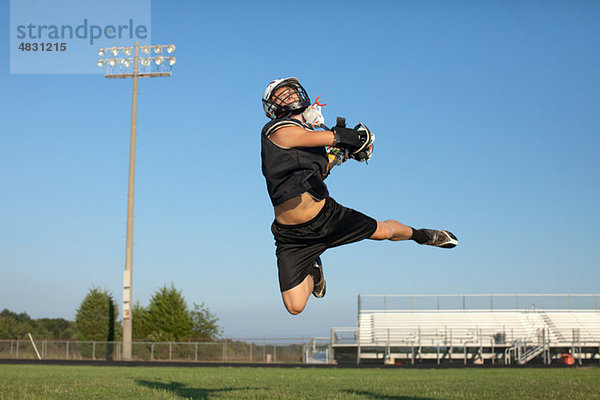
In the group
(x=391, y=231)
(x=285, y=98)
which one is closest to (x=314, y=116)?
(x=285, y=98)

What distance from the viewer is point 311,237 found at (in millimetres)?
6445

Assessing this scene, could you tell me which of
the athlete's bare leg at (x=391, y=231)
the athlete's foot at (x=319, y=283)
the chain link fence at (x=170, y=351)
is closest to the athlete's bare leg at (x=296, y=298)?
the athlete's foot at (x=319, y=283)

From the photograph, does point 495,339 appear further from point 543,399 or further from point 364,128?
point 364,128

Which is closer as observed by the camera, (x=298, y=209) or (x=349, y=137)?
(x=349, y=137)

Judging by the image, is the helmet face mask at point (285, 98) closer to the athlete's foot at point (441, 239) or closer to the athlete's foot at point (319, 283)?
the athlete's foot at point (319, 283)

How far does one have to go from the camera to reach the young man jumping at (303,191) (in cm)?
596

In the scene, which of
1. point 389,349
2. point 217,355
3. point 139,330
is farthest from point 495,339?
point 139,330

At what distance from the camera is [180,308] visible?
42.0 meters

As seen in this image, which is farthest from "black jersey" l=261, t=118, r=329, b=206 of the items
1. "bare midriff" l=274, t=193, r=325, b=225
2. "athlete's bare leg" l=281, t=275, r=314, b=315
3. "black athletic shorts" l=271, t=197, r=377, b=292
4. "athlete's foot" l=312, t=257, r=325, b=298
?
"athlete's foot" l=312, t=257, r=325, b=298

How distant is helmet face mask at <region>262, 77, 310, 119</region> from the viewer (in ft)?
20.6

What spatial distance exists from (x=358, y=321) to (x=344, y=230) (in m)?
33.9

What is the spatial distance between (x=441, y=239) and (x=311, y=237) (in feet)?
5.67

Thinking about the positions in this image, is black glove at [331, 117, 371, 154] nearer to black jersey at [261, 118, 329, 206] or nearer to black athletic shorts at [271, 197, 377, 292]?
black jersey at [261, 118, 329, 206]

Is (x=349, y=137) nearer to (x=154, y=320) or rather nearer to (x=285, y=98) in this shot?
(x=285, y=98)
